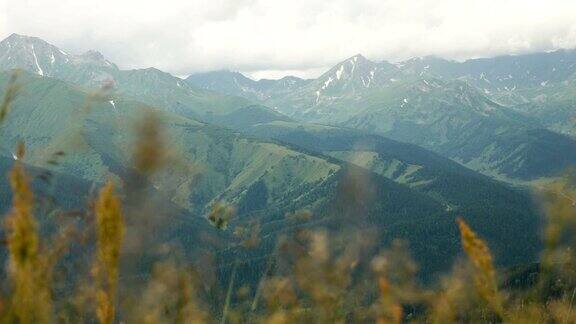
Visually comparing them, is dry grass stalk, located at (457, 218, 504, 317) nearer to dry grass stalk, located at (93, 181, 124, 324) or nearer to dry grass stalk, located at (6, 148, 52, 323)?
dry grass stalk, located at (93, 181, 124, 324)

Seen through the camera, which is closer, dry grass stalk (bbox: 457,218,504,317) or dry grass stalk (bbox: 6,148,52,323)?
dry grass stalk (bbox: 6,148,52,323)

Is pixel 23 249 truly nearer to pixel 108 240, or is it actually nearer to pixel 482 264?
pixel 108 240

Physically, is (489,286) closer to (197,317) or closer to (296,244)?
(296,244)

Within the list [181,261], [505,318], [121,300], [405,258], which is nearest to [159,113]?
[121,300]

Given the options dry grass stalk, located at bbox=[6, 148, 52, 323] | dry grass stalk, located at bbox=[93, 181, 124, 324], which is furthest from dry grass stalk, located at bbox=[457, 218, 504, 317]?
dry grass stalk, located at bbox=[6, 148, 52, 323]

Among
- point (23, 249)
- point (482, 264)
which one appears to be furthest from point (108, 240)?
point (482, 264)

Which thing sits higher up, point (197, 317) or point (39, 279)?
point (39, 279)

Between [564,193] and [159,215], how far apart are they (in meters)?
1.82

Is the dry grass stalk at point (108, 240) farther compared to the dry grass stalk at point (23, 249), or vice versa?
the dry grass stalk at point (108, 240)

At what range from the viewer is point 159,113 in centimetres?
273

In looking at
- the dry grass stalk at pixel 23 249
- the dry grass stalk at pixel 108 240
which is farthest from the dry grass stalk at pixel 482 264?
the dry grass stalk at pixel 23 249

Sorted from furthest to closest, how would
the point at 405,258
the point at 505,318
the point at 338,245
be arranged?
the point at 338,245 → the point at 405,258 → the point at 505,318

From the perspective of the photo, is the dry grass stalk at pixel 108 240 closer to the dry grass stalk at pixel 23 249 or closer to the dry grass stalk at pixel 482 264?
the dry grass stalk at pixel 23 249

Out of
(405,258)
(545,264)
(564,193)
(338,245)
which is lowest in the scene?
(338,245)
